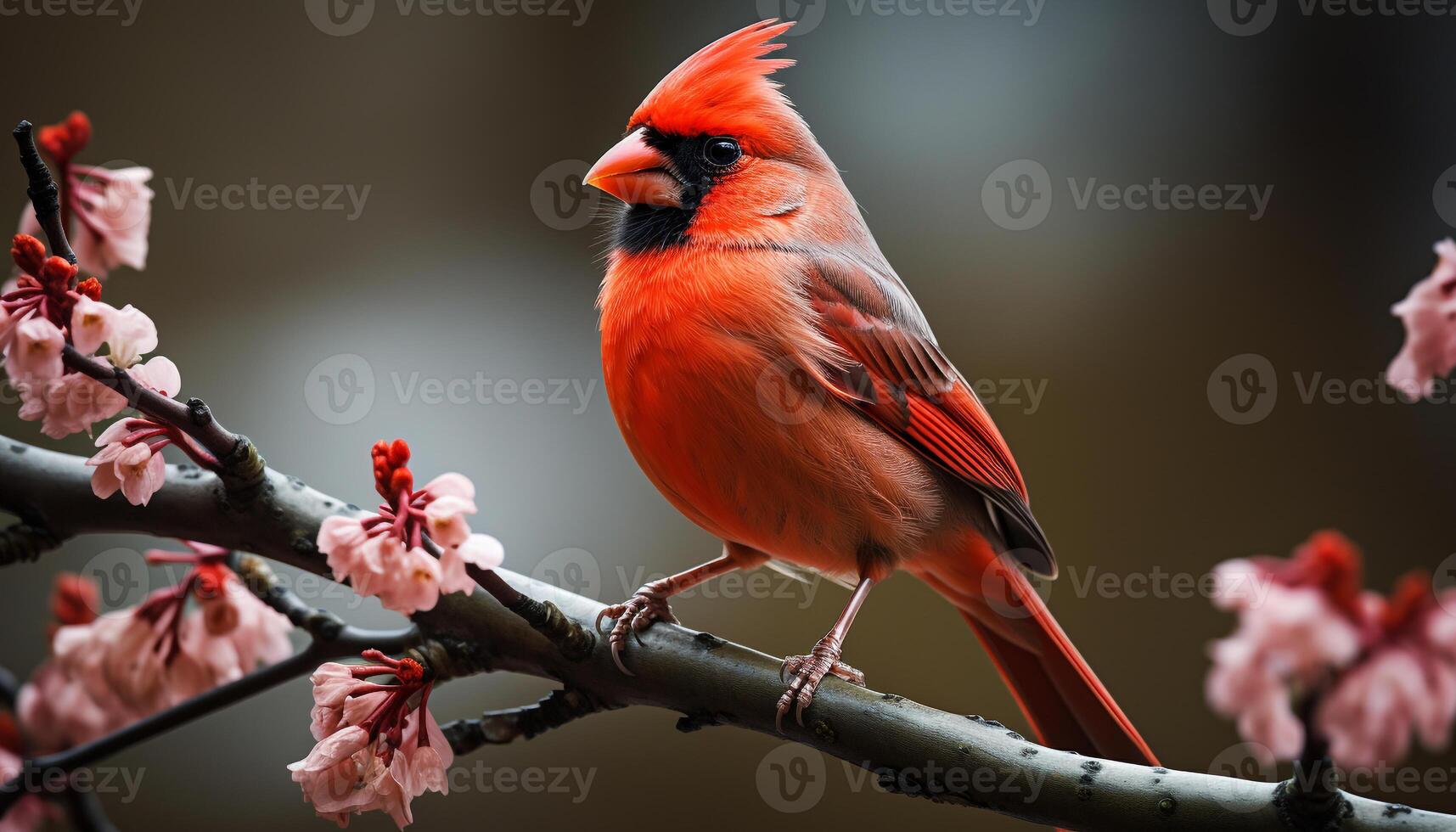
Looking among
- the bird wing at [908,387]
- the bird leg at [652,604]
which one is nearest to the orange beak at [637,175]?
the bird wing at [908,387]

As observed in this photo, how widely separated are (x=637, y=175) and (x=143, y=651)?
0.87 metres

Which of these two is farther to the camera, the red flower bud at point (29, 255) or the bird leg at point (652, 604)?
the bird leg at point (652, 604)

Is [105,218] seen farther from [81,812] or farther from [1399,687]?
[1399,687]

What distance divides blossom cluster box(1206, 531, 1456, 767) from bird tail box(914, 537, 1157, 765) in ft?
3.16

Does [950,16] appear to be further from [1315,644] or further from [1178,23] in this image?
[1315,644]

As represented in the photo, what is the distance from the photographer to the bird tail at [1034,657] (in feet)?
5.12

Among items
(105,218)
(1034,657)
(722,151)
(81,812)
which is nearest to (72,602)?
(81,812)

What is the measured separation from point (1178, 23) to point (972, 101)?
2.01 feet

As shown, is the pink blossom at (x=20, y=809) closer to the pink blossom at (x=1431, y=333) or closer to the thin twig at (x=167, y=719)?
the thin twig at (x=167, y=719)

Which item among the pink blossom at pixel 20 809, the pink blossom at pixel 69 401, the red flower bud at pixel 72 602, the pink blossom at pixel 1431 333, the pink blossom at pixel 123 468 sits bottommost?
the pink blossom at pixel 20 809

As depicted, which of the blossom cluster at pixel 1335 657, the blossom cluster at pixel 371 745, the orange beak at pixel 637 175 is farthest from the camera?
the orange beak at pixel 637 175

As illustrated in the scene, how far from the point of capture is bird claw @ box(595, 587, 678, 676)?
48.6 inches

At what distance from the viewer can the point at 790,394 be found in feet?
4.58

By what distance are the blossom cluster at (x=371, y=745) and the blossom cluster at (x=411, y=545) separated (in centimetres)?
11
